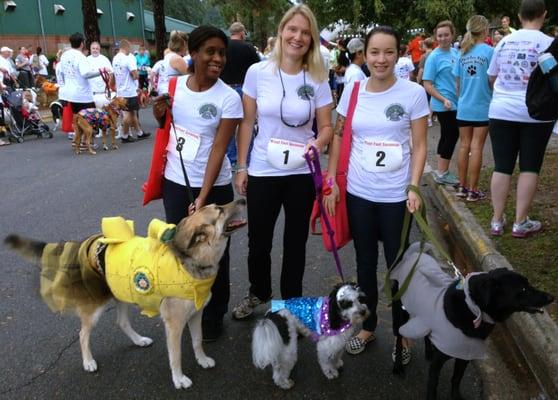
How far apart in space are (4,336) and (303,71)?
2.85 meters

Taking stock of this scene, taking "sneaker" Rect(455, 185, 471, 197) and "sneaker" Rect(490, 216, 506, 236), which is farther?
"sneaker" Rect(455, 185, 471, 197)

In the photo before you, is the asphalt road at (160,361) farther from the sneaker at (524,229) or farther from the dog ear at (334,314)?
the sneaker at (524,229)

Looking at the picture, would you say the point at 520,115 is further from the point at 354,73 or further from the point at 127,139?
the point at 127,139

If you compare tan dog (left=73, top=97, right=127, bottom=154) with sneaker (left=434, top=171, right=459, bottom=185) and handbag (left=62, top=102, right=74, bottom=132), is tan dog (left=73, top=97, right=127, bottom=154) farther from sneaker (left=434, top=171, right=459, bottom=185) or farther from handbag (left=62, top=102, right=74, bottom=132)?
sneaker (left=434, top=171, right=459, bottom=185)

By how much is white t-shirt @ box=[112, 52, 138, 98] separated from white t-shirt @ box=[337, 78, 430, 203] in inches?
371

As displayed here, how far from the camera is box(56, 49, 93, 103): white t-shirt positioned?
1003cm

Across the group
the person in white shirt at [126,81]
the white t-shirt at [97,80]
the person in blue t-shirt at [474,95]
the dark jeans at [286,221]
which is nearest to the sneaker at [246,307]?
the dark jeans at [286,221]

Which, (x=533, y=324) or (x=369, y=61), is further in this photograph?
(x=533, y=324)

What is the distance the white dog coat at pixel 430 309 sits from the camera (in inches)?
101

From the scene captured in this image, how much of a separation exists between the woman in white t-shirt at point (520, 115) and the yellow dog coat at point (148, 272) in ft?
10.5

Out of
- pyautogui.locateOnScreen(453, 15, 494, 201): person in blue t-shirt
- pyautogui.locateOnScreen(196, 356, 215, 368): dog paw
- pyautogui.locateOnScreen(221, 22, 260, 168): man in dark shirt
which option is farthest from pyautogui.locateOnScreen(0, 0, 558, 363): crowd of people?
pyautogui.locateOnScreen(221, 22, 260, 168): man in dark shirt

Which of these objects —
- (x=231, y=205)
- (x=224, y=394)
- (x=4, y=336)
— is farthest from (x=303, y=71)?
(x=4, y=336)

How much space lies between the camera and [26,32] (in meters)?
33.1

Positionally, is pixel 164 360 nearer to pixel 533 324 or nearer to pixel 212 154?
pixel 212 154
